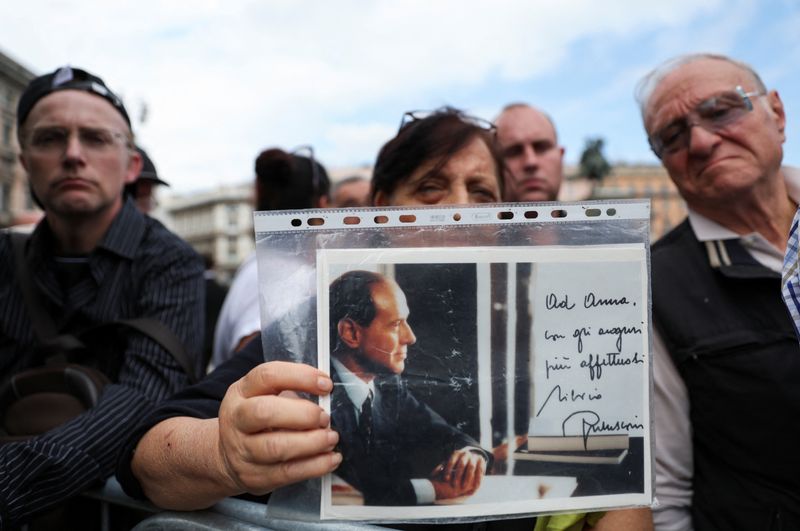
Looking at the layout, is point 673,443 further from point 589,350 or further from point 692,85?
point 692,85

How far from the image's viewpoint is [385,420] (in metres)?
0.95

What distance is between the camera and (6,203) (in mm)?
39875

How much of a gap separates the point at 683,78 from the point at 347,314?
1.54 m

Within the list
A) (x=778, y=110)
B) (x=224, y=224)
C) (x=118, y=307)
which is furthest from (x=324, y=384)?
(x=224, y=224)

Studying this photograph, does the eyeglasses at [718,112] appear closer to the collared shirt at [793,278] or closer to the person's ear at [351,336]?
the collared shirt at [793,278]

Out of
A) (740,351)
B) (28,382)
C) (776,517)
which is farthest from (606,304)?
(28,382)

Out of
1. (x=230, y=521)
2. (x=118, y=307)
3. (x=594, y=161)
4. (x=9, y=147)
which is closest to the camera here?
(x=230, y=521)

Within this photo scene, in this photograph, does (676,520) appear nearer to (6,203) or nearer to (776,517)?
(776,517)

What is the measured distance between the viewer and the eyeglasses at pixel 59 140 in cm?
184

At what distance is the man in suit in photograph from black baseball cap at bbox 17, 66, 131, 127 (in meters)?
1.47

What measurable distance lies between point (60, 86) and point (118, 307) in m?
0.75

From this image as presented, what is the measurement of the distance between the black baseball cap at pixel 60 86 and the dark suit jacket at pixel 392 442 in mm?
1532

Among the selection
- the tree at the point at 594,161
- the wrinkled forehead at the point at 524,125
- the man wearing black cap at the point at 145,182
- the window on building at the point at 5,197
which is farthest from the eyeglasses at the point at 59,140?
the tree at the point at 594,161

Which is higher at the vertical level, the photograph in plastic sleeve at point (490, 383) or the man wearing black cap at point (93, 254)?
the man wearing black cap at point (93, 254)
